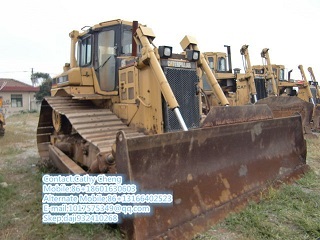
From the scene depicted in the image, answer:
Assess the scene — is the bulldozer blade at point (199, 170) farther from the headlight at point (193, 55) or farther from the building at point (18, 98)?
the building at point (18, 98)

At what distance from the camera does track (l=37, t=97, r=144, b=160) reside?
405cm

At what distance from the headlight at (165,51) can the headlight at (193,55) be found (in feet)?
1.58

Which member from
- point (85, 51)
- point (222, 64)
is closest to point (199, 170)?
point (85, 51)

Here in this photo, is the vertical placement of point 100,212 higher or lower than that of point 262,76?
→ lower

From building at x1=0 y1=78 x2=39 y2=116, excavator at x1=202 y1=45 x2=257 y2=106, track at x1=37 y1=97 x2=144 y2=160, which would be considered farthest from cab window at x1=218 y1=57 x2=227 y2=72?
building at x1=0 y1=78 x2=39 y2=116

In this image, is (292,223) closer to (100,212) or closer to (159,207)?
(159,207)

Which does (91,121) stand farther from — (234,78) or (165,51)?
(234,78)

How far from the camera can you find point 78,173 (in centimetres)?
396

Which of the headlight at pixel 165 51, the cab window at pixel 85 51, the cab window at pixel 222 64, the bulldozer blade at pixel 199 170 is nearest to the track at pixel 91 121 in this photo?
the cab window at pixel 85 51

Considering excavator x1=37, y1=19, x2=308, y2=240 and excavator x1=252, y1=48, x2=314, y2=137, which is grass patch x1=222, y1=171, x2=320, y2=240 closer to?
excavator x1=37, y1=19, x2=308, y2=240

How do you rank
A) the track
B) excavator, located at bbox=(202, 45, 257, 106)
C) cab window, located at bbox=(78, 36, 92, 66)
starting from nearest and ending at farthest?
the track < cab window, located at bbox=(78, 36, 92, 66) < excavator, located at bbox=(202, 45, 257, 106)

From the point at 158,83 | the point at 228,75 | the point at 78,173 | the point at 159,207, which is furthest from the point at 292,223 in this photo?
the point at 228,75

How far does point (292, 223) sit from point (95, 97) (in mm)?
3499

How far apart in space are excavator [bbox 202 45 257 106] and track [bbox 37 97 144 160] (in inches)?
244
